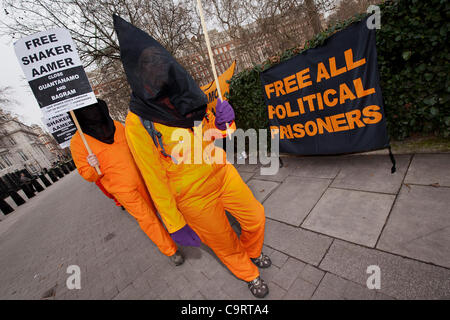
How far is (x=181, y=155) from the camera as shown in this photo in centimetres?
169

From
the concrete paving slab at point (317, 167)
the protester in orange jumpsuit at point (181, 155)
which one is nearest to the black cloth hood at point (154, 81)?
the protester in orange jumpsuit at point (181, 155)

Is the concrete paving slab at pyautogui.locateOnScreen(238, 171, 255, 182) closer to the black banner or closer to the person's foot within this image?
the black banner

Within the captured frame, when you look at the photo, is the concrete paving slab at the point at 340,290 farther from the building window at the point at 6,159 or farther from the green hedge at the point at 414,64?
the building window at the point at 6,159

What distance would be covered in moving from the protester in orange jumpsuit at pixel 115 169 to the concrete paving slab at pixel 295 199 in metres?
1.52

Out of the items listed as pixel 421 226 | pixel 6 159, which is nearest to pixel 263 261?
pixel 421 226

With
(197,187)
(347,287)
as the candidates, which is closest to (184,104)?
(197,187)

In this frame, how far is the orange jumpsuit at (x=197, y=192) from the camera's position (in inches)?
65.5

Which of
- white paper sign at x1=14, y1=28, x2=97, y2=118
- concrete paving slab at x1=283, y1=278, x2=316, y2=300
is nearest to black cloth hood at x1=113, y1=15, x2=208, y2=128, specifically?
white paper sign at x1=14, y1=28, x2=97, y2=118

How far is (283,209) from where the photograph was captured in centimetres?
301

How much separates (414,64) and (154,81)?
3.31 meters

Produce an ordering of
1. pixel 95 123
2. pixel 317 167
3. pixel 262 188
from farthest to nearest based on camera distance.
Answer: pixel 262 188, pixel 317 167, pixel 95 123

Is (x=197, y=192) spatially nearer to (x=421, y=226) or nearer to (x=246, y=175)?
(x=421, y=226)
